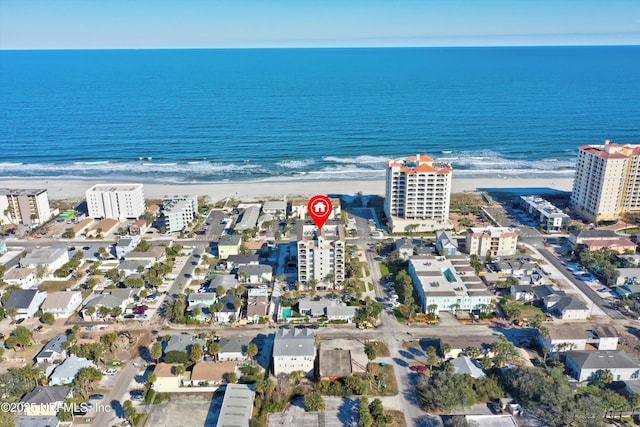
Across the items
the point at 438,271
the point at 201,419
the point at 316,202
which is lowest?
the point at 201,419

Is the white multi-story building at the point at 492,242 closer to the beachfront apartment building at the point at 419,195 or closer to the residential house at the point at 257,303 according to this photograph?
the beachfront apartment building at the point at 419,195

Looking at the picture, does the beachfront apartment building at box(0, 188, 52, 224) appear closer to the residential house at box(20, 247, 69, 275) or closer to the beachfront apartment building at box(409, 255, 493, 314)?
the residential house at box(20, 247, 69, 275)

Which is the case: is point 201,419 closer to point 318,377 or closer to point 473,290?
point 318,377

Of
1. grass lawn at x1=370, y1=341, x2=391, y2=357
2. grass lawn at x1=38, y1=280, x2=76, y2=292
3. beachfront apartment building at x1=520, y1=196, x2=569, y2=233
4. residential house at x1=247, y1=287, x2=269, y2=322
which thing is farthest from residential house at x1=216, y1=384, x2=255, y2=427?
beachfront apartment building at x1=520, y1=196, x2=569, y2=233

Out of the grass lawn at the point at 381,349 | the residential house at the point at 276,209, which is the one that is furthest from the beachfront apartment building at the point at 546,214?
the residential house at the point at 276,209

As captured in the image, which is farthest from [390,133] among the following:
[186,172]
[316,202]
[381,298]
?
[381,298]
